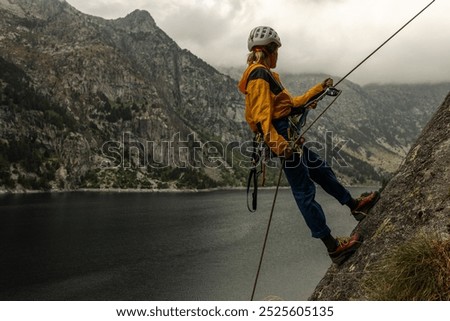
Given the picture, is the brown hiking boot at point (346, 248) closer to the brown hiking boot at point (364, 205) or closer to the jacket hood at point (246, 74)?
the brown hiking boot at point (364, 205)

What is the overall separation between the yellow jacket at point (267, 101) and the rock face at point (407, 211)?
1.87 m

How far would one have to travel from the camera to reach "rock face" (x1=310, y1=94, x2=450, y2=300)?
5.03 m

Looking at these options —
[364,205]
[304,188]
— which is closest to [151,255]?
[364,205]

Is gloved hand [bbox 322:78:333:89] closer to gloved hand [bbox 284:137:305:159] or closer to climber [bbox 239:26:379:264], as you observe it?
climber [bbox 239:26:379:264]

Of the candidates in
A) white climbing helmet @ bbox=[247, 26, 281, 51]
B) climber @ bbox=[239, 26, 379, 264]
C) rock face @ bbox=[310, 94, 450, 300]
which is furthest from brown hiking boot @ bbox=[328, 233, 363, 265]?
white climbing helmet @ bbox=[247, 26, 281, 51]

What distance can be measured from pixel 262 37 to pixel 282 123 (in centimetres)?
145

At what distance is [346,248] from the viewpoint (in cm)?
616

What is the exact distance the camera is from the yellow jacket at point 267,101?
19.5 ft

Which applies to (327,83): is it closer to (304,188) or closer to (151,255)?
(304,188)

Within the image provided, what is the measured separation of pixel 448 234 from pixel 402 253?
0.67 m

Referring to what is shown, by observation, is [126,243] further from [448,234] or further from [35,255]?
[448,234]

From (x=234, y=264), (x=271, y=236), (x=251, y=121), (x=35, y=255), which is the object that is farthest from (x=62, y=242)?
(x=251, y=121)

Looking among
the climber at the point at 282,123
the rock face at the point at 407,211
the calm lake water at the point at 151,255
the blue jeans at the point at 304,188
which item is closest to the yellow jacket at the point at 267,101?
the climber at the point at 282,123
